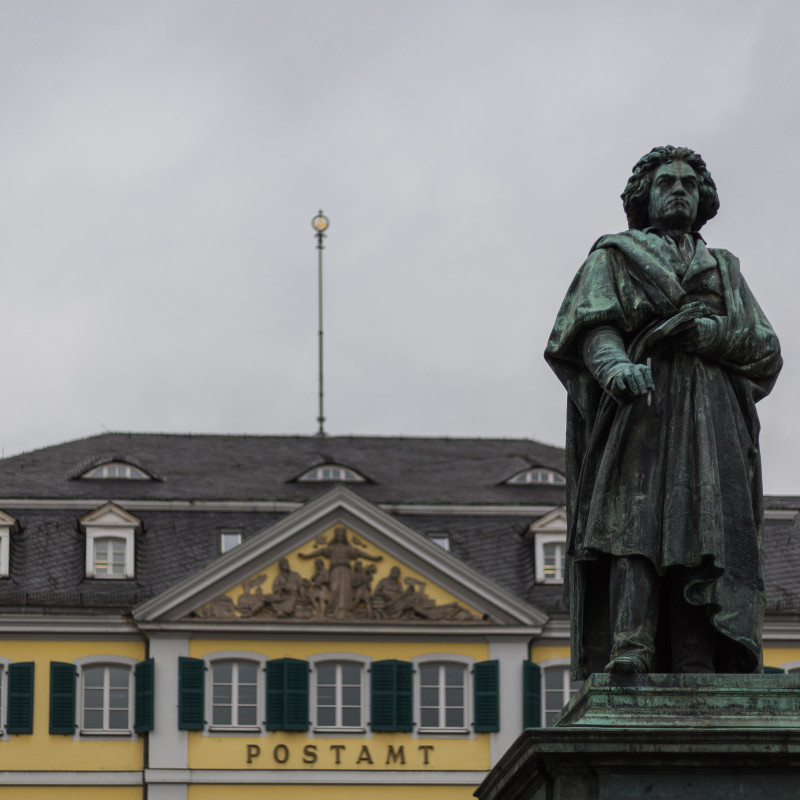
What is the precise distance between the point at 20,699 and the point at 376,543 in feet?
25.4

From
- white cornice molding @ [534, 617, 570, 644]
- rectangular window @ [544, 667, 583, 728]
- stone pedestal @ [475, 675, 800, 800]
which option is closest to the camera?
stone pedestal @ [475, 675, 800, 800]

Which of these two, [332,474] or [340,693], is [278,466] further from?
[340,693]

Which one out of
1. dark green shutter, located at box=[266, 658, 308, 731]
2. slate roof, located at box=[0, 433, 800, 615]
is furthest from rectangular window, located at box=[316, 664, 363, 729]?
slate roof, located at box=[0, 433, 800, 615]

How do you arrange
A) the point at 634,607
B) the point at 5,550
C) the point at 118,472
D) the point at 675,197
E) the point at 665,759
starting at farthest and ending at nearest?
the point at 118,472 < the point at 5,550 < the point at 675,197 < the point at 634,607 < the point at 665,759

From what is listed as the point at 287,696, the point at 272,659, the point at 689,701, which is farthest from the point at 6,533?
the point at 689,701

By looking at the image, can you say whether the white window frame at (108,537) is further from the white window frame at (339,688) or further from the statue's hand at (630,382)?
the statue's hand at (630,382)

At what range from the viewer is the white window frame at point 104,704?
41469 mm

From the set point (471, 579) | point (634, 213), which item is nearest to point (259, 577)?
point (471, 579)

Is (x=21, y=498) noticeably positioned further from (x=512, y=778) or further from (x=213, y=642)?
(x=512, y=778)

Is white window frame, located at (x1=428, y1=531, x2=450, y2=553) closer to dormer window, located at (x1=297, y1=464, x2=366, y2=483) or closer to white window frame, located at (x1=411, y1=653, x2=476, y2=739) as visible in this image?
white window frame, located at (x1=411, y1=653, x2=476, y2=739)

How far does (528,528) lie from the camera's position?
44469 millimetres

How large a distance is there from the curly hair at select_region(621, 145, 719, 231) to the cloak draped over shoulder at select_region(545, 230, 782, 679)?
0.20 metres

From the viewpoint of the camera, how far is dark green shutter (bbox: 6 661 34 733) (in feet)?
135

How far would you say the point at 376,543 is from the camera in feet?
141
